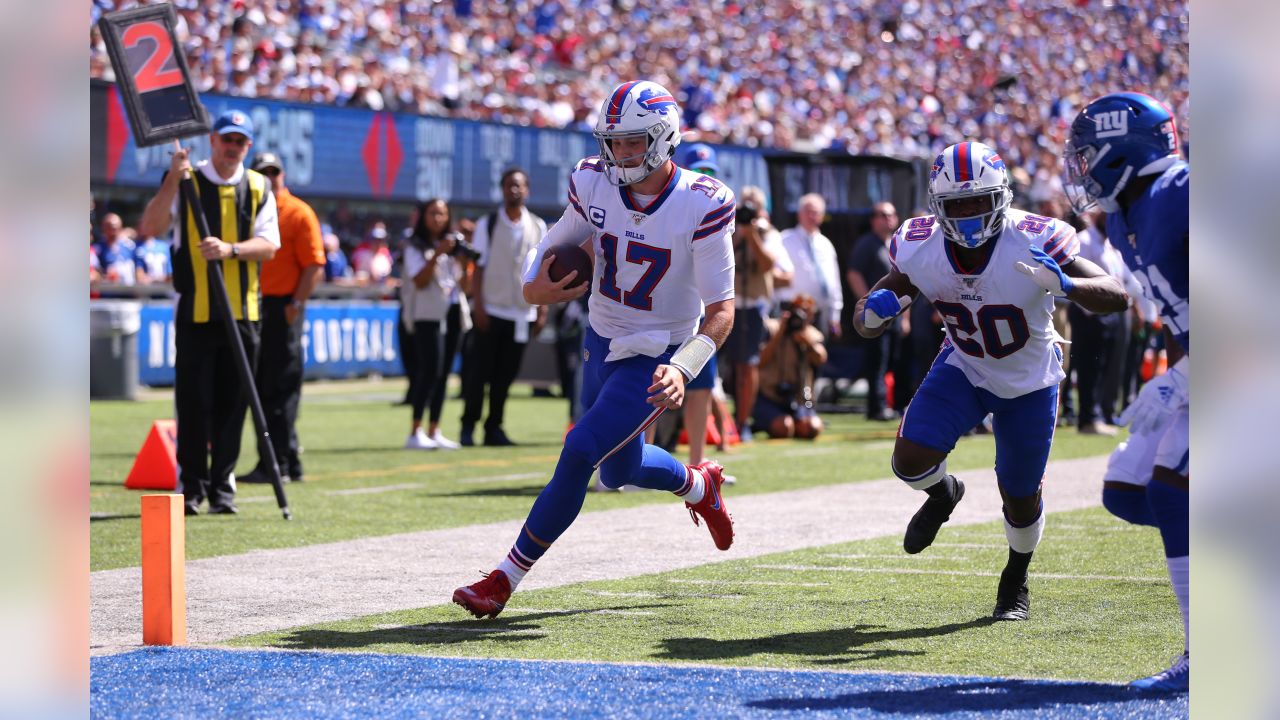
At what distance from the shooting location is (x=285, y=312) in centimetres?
1048

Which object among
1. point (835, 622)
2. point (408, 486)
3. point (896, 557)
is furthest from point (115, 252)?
point (835, 622)

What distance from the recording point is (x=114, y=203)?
65.4 feet

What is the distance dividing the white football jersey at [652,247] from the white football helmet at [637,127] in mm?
117

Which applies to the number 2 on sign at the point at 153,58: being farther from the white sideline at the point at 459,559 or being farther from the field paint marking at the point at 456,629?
the field paint marking at the point at 456,629

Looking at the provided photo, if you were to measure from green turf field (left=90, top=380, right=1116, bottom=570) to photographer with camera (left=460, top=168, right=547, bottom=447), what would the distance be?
0.57m

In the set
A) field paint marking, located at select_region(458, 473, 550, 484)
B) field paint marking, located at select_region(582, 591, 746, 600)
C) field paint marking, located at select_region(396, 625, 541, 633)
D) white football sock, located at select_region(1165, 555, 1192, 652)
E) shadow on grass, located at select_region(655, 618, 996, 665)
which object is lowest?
field paint marking, located at select_region(458, 473, 550, 484)

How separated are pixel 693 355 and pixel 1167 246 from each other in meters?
1.83

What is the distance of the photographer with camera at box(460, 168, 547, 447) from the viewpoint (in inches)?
499

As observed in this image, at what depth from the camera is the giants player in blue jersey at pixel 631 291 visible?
19.7 feet

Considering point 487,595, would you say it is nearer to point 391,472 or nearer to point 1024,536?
point 1024,536

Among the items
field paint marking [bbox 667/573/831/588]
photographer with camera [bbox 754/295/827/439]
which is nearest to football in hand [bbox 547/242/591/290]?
field paint marking [bbox 667/573/831/588]

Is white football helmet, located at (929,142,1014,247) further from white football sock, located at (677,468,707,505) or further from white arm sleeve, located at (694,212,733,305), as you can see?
white football sock, located at (677,468,707,505)
